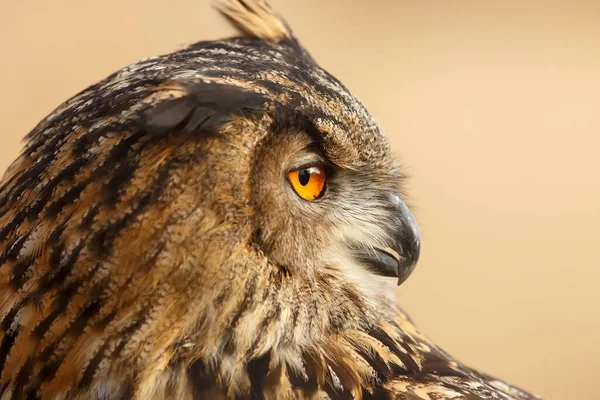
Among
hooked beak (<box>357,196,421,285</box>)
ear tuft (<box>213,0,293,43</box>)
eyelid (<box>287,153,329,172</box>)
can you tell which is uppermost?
ear tuft (<box>213,0,293,43</box>)

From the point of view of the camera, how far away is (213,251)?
648mm

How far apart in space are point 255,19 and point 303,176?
37 centimetres

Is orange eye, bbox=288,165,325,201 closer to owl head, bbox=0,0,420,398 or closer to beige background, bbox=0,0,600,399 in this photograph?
owl head, bbox=0,0,420,398

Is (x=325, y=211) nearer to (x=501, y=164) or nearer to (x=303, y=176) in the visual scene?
(x=303, y=176)

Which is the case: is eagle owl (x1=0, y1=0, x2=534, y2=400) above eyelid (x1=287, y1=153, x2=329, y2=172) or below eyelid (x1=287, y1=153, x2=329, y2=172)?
below

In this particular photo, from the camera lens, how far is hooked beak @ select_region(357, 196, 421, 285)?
0.92m

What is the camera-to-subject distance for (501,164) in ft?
8.18

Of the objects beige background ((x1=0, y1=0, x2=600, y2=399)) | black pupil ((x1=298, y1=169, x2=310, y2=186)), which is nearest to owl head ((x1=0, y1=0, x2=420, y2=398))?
black pupil ((x1=298, y1=169, x2=310, y2=186))

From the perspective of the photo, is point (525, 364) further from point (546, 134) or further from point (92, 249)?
point (92, 249)

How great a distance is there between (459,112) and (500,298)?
83cm

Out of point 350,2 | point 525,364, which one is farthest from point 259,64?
point 525,364

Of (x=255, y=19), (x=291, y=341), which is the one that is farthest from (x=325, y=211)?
(x=255, y=19)

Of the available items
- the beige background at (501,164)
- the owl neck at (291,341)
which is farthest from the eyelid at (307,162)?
the beige background at (501,164)

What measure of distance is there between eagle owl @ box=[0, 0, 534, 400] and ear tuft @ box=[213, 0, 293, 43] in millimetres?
198
